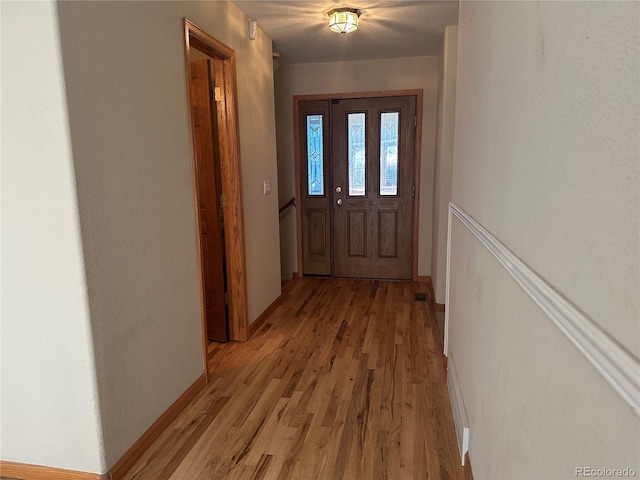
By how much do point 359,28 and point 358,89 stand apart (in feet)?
3.47

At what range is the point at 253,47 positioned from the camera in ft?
10.2

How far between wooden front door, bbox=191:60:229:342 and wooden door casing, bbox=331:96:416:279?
1991 millimetres

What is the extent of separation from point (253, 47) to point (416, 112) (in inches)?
76.3

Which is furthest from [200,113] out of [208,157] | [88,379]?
[88,379]

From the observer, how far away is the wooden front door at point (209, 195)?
2735 mm

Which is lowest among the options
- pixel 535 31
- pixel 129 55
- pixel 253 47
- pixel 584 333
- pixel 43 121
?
pixel 584 333

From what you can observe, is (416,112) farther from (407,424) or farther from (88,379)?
(88,379)

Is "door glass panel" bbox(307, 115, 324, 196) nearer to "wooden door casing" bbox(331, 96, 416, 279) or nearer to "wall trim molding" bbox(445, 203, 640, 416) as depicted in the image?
"wooden door casing" bbox(331, 96, 416, 279)

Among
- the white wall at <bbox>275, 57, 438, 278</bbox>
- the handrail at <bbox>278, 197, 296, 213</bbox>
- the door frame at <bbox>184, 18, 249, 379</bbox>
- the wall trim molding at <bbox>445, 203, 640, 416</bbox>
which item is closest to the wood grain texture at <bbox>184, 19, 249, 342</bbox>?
the door frame at <bbox>184, 18, 249, 379</bbox>

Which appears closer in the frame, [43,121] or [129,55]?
[43,121]

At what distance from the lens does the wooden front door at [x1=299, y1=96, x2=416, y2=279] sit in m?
4.39

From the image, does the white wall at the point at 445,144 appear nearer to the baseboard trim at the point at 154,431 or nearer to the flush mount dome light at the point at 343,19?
the flush mount dome light at the point at 343,19

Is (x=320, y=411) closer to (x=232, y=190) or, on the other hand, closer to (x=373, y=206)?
(x=232, y=190)

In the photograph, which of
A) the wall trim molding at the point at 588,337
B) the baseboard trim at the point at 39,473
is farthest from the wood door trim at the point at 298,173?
the wall trim molding at the point at 588,337
